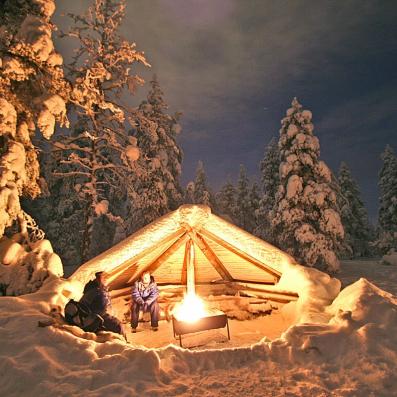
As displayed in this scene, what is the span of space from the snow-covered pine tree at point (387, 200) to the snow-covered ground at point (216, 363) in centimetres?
2771

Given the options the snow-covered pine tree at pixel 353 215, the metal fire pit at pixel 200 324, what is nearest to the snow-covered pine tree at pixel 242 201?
the snow-covered pine tree at pixel 353 215

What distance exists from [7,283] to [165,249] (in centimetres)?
460

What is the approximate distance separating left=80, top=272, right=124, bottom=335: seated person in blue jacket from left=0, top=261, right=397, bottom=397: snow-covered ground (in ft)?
3.02

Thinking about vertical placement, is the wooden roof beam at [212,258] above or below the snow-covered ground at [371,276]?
above

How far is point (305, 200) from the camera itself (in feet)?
58.0

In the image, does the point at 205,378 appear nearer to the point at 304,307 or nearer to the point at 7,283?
the point at 304,307

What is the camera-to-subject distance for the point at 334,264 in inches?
674

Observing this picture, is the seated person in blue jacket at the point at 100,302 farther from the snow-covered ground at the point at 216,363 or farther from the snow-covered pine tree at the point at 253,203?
the snow-covered pine tree at the point at 253,203

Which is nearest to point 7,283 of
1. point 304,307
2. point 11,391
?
point 11,391

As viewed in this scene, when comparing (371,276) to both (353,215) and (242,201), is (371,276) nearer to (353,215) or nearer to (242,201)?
(353,215)

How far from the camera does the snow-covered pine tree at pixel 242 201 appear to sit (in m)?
42.5

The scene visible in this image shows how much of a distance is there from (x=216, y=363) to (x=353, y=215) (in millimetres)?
35816

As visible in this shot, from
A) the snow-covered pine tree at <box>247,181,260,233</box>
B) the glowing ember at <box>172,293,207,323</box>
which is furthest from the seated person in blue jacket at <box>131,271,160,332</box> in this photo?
the snow-covered pine tree at <box>247,181,260,233</box>

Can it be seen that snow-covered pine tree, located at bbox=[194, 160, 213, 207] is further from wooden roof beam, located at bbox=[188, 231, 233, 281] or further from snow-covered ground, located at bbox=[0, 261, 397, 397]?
snow-covered ground, located at bbox=[0, 261, 397, 397]
